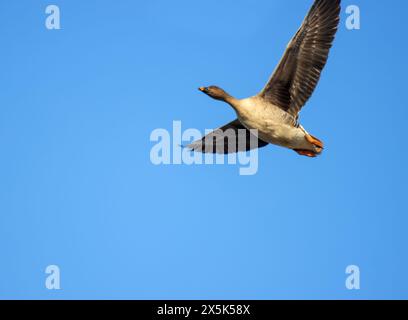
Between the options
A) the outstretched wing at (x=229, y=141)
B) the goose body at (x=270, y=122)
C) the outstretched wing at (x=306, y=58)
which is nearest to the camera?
the goose body at (x=270, y=122)

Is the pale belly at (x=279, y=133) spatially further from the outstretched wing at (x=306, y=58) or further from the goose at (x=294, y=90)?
the outstretched wing at (x=306, y=58)

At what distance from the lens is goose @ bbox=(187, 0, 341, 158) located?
16188 mm

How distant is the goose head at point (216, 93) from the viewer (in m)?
16.2

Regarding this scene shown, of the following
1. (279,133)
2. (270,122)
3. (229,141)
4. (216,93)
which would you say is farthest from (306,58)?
(229,141)

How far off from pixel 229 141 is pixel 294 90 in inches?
106

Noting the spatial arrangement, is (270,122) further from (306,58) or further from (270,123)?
(306,58)

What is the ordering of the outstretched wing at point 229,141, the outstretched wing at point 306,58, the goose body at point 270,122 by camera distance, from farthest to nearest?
1. the outstretched wing at point 229,141
2. the outstretched wing at point 306,58
3. the goose body at point 270,122

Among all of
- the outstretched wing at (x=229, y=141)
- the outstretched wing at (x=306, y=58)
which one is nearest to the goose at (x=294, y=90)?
the outstretched wing at (x=306, y=58)

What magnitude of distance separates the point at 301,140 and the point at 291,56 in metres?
1.92

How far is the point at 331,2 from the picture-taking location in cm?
1644

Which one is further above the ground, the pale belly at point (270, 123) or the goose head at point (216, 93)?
the goose head at point (216, 93)

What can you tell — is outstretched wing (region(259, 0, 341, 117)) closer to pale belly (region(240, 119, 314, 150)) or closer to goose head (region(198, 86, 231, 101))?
pale belly (region(240, 119, 314, 150))

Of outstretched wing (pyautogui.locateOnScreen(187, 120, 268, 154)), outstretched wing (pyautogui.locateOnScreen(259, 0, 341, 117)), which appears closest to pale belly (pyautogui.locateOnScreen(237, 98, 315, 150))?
outstretched wing (pyautogui.locateOnScreen(259, 0, 341, 117))
